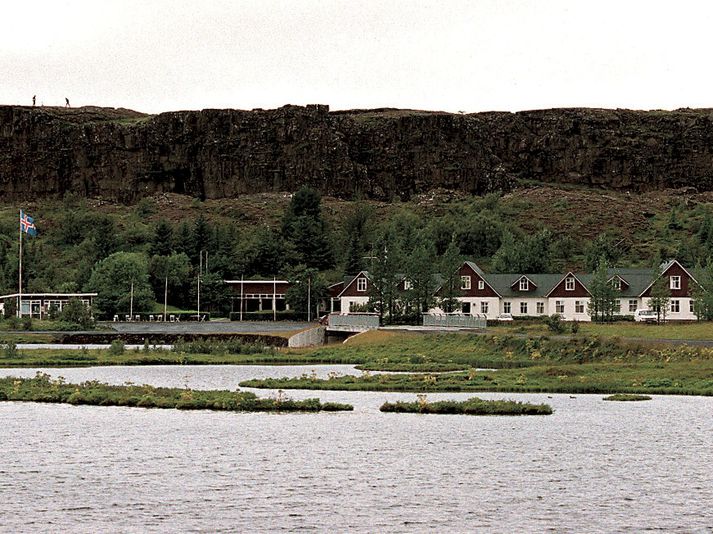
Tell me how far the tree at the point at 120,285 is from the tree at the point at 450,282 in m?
37.6

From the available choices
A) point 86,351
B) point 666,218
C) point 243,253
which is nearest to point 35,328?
point 86,351

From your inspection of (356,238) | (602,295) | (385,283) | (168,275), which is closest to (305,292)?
(168,275)

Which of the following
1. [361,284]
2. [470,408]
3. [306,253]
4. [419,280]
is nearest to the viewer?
[470,408]

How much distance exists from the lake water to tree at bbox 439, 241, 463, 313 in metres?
62.8

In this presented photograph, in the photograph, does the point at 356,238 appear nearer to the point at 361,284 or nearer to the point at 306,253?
the point at 306,253

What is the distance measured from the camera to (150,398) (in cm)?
4834

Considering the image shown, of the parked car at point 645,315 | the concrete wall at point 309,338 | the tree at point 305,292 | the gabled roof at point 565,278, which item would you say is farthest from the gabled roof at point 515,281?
the concrete wall at point 309,338

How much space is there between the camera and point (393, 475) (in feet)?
107

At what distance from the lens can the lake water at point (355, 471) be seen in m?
27.3

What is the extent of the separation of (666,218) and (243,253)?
78.8 meters

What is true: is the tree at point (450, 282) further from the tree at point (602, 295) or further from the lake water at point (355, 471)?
the lake water at point (355, 471)

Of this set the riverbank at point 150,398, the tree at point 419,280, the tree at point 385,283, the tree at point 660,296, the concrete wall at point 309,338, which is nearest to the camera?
the riverbank at point 150,398

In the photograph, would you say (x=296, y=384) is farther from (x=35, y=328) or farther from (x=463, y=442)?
(x=35, y=328)

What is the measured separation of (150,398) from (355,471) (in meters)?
17.1
